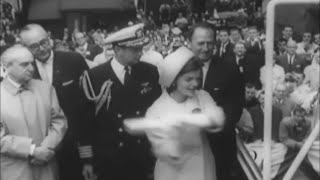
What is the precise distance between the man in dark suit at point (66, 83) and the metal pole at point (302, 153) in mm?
1171

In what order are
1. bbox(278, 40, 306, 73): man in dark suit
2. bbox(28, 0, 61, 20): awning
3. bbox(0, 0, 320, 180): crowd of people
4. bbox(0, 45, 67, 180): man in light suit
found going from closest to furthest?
bbox(278, 40, 306, 73): man in dark suit
bbox(0, 0, 320, 180): crowd of people
bbox(0, 45, 67, 180): man in light suit
bbox(28, 0, 61, 20): awning

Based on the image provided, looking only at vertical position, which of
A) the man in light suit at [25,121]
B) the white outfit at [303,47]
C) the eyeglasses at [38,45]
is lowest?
the man in light suit at [25,121]

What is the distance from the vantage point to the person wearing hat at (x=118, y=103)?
3326mm

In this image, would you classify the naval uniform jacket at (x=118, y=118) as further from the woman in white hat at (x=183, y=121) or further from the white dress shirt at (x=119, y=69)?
the woman in white hat at (x=183, y=121)

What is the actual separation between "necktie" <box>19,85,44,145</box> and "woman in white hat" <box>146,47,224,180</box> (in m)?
0.56

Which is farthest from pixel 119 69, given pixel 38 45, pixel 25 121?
pixel 25 121

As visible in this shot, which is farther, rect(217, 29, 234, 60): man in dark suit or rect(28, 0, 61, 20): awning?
rect(217, 29, 234, 60): man in dark suit

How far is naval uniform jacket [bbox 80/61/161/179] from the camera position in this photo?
11.0 feet

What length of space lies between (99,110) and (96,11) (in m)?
0.51

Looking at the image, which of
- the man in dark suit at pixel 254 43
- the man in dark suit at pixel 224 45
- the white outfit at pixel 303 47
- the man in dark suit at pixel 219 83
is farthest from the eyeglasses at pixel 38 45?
the white outfit at pixel 303 47

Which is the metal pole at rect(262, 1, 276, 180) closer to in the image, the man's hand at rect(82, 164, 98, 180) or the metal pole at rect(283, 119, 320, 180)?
the metal pole at rect(283, 119, 320, 180)

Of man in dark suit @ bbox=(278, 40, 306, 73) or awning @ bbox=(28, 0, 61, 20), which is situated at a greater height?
awning @ bbox=(28, 0, 61, 20)

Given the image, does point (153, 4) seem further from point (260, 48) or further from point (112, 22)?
point (260, 48)

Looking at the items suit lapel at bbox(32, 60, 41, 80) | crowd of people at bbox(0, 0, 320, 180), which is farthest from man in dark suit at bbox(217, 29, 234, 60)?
suit lapel at bbox(32, 60, 41, 80)
